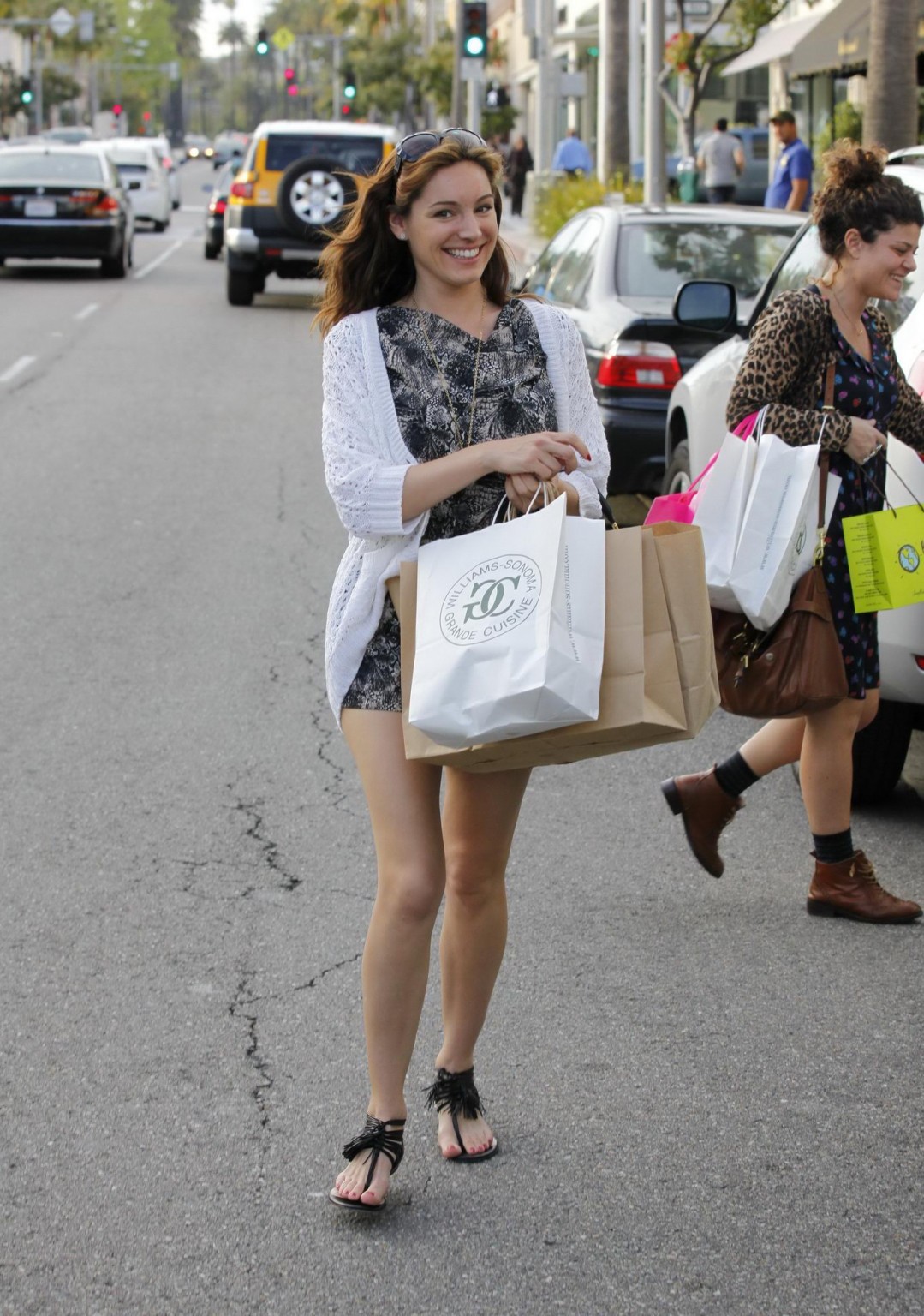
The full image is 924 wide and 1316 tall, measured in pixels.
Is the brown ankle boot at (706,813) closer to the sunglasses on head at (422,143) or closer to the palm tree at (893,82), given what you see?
the sunglasses on head at (422,143)

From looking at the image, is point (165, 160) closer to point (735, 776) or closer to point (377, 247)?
point (735, 776)

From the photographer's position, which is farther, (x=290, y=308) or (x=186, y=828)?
(x=290, y=308)

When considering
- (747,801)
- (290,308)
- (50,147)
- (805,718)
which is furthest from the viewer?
(50,147)

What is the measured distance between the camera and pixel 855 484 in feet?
15.1

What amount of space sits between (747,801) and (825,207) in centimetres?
200

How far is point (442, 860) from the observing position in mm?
3375

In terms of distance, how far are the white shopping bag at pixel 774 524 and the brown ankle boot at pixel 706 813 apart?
2.38 feet

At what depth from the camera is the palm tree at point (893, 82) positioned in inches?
505

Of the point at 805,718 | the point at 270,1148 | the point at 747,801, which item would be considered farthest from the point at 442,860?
the point at 747,801

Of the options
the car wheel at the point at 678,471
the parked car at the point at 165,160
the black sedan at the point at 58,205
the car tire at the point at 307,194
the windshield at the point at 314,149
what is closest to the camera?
the car wheel at the point at 678,471

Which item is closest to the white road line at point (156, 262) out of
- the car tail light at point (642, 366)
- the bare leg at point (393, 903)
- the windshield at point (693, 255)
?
the windshield at point (693, 255)

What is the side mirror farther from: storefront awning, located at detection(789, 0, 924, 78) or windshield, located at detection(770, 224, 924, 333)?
storefront awning, located at detection(789, 0, 924, 78)

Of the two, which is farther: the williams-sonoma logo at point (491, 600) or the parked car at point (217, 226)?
the parked car at point (217, 226)

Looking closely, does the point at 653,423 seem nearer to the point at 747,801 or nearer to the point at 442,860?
the point at 747,801
